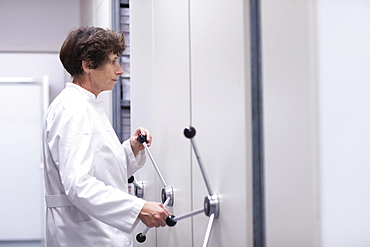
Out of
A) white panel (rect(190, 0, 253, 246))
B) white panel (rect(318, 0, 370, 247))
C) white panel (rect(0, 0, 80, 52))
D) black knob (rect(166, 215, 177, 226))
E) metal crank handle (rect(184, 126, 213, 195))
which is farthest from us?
white panel (rect(0, 0, 80, 52))

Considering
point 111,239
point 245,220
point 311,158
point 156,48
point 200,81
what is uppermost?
point 156,48

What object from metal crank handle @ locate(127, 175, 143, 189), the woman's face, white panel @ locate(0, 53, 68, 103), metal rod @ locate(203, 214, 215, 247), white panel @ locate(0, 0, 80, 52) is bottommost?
metal rod @ locate(203, 214, 215, 247)

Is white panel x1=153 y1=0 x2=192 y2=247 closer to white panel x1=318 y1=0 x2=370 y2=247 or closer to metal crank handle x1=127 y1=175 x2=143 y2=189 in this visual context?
metal crank handle x1=127 y1=175 x2=143 y2=189

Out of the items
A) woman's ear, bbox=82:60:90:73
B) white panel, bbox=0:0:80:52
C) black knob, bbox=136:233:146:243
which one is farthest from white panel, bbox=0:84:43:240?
black knob, bbox=136:233:146:243

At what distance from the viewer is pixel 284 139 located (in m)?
0.66

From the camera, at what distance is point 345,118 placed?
1.85 ft

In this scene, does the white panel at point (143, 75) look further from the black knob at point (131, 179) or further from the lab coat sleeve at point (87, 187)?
the lab coat sleeve at point (87, 187)

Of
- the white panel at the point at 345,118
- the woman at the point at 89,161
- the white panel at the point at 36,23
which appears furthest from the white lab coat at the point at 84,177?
the white panel at the point at 36,23

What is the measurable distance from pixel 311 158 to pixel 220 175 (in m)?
0.35

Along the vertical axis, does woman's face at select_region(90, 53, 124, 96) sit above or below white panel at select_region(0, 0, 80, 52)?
below

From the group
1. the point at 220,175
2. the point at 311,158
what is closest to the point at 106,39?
the point at 220,175

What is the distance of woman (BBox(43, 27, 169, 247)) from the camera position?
45.4 inches

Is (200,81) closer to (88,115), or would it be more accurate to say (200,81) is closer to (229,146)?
(229,146)

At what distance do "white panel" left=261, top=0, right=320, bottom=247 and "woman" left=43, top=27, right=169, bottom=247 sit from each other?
496mm
